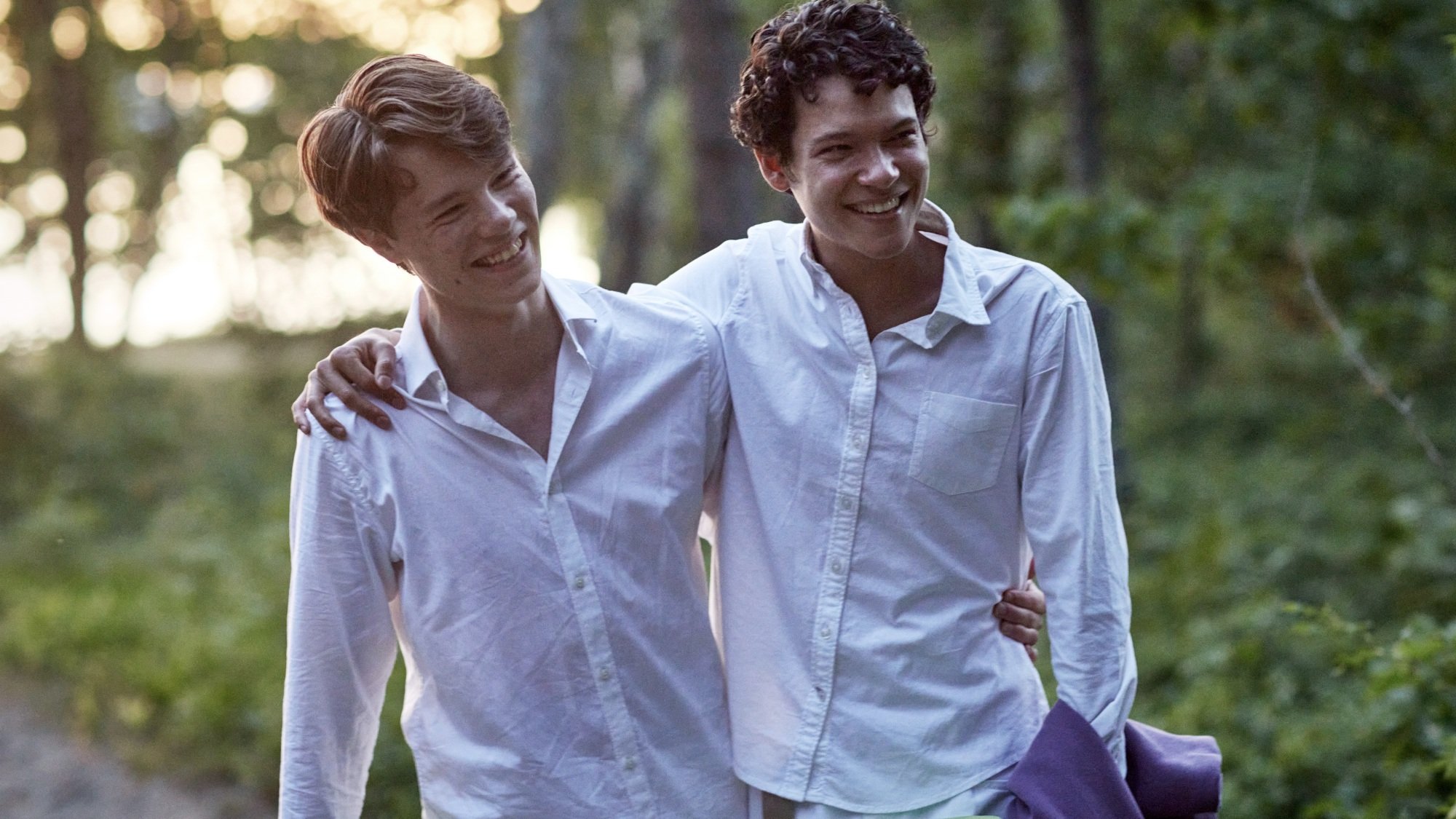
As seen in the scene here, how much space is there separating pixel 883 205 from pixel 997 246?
998 cm

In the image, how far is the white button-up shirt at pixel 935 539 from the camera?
233cm

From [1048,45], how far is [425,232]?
1182 centimetres

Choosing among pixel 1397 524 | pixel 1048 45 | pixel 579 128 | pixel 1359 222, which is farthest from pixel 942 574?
pixel 579 128

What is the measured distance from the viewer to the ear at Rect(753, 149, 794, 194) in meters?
2.56

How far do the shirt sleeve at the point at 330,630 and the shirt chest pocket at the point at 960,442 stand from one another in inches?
36.8

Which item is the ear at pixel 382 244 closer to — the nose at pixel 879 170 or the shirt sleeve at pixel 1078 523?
the nose at pixel 879 170

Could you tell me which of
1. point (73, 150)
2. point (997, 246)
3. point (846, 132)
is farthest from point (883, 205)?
point (73, 150)

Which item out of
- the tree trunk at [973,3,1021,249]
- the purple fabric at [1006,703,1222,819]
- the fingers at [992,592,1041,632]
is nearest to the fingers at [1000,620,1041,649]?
the fingers at [992,592,1041,632]

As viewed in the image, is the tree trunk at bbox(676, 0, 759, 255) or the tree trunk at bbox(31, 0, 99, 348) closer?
the tree trunk at bbox(676, 0, 759, 255)

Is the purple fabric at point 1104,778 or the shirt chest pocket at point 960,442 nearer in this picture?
the purple fabric at point 1104,778

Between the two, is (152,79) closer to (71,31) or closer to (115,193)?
(71,31)

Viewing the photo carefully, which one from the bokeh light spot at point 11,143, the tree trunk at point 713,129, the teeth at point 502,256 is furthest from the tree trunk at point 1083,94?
the bokeh light spot at point 11,143

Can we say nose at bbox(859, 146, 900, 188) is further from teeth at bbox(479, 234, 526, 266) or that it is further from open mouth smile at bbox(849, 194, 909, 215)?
teeth at bbox(479, 234, 526, 266)

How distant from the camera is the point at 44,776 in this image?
246 inches
